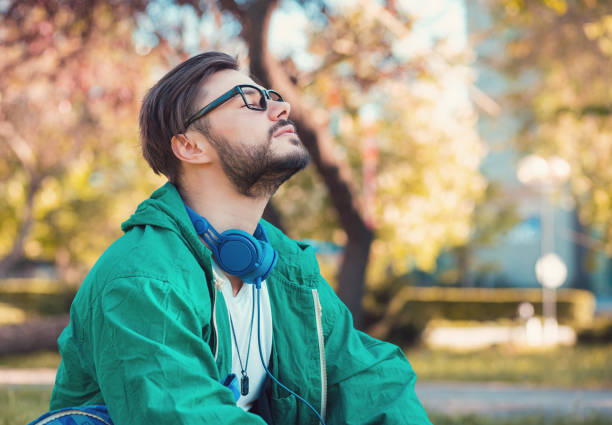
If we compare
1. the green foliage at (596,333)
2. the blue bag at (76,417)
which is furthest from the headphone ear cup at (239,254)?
the green foliage at (596,333)

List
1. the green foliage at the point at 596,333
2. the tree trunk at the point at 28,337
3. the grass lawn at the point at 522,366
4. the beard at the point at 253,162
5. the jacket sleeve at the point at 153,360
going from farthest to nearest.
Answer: the green foliage at the point at 596,333, the tree trunk at the point at 28,337, the grass lawn at the point at 522,366, the beard at the point at 253,162, the jacket sleeve at the point at 153,360

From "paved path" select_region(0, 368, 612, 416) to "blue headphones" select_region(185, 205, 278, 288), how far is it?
418 centimetres

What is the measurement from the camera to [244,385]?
2078 millimetres

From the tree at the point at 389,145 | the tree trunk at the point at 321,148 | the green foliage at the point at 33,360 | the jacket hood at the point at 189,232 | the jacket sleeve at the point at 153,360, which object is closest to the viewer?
the jacket sleeve at the point at 153,360

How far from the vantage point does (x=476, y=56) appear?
1123cm

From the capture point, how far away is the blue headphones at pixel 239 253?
201cm

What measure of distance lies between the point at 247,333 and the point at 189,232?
390 mm

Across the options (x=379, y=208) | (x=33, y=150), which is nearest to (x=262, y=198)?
(x=33, y=150)

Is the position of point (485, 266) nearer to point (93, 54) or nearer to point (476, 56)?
point (476, 56)

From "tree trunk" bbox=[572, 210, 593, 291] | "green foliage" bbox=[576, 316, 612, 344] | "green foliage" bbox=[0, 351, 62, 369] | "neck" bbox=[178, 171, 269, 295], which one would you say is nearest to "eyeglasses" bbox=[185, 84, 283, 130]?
"neck" bbox=[178, 171, 269, 295]

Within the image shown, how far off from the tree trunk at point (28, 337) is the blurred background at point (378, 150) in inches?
1.5

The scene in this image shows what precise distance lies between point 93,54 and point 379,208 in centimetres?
978

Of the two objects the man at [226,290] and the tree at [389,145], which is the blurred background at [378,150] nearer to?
the tree at [389,145]

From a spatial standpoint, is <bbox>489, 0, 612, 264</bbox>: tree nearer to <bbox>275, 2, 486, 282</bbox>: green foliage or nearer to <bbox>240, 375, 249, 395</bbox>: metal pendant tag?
<bbox>275, 2, 486, 282</bbox>: green foliage
